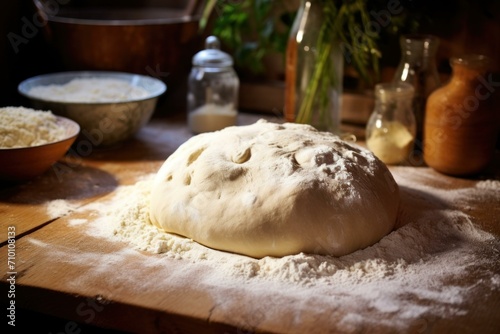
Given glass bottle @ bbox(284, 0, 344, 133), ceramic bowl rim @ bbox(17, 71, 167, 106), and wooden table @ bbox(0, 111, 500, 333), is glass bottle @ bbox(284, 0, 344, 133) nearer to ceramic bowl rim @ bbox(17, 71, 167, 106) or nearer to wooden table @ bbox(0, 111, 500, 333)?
ceramic bowl rim @ bbox(17, 71, 167, 106)

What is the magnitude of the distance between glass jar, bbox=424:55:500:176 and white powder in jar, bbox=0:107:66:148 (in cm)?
104

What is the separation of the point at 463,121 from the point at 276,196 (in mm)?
717

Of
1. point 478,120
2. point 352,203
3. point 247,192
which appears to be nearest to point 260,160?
point 247,192

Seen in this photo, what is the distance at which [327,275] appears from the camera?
1.12 meters

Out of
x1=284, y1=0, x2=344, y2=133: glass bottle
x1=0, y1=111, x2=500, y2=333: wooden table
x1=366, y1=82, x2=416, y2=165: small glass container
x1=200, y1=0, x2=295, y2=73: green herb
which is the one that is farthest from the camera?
x1=200, y1=0, x2=295, y2=73: green herb

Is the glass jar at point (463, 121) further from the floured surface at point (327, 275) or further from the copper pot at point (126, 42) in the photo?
the copper pot at point (126, 42)

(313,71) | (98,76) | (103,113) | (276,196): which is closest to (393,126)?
(313,71)

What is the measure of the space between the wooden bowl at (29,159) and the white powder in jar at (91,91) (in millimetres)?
265

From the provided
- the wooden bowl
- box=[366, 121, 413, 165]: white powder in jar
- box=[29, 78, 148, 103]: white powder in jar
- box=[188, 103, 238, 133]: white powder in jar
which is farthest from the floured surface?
box=[188, 103, 238, 133]: white powder in jar

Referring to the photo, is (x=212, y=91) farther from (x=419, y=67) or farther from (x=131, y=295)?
(x=131, y=295)

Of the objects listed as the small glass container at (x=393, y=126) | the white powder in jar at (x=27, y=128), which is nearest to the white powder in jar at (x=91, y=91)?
the white powder in jar at (x=27, y=128)

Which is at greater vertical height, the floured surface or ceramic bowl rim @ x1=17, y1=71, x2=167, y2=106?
ceramic bowl rim @ x1=17, y1=71, x2=167, y2=106

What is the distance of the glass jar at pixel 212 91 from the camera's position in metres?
2.02

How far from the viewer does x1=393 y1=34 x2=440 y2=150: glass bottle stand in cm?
180
